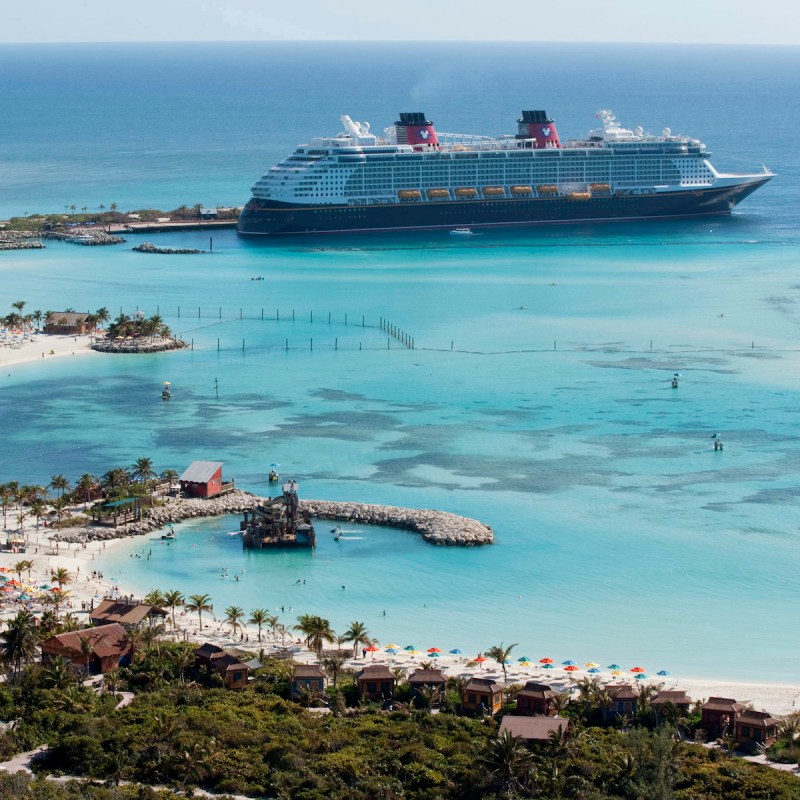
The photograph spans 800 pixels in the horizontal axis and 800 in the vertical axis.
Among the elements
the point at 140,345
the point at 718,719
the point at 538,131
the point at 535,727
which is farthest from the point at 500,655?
the point at 538,131

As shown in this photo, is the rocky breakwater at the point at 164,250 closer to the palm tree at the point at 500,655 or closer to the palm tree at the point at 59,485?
the palm tree at the point at 59,485

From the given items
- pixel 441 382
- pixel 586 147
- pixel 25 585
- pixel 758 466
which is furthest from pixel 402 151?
pixel 25 585

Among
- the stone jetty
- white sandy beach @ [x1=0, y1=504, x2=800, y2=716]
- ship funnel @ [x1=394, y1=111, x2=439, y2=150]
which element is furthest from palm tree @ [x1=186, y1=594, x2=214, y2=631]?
ship funnel @ [x1=394, y1=111, x2=439, y2=150]

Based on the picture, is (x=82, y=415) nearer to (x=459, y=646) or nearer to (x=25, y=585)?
(x=25, y=585)

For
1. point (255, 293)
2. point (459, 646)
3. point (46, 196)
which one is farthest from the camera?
point (46, 196)

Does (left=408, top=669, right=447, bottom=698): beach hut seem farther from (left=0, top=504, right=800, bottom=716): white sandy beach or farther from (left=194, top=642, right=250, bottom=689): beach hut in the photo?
(left=194, top=642, right=250, bottom=689): beach hut

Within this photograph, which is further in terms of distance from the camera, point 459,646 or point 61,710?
point 459,646

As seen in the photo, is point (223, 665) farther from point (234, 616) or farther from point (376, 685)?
point (234, 616)

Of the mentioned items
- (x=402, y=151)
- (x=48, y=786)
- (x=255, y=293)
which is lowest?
(x=48, y=786)
